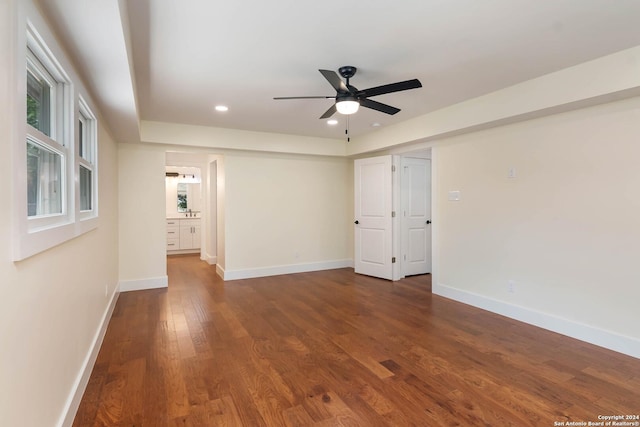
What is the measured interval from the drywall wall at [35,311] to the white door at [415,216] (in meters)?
4.50

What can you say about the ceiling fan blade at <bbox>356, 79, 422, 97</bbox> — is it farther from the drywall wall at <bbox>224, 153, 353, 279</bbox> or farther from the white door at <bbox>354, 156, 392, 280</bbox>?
the drywall wall at <bbox>224, 153, 353, 279</bbox>

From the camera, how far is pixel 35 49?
1600mm

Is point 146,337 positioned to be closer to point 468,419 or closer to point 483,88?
point 468,419

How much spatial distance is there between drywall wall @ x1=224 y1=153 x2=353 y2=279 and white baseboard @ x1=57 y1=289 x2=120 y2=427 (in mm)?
2490

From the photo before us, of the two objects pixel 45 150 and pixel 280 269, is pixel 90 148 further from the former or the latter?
pixel 280 269

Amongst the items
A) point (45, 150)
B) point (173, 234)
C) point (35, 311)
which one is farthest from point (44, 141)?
point (173, 234)

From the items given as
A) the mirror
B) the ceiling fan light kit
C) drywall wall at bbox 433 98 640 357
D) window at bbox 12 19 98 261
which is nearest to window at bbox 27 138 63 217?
window at bbox 12 19 98 261

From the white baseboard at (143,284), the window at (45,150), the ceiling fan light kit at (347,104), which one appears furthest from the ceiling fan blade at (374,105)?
the white baseboard at (143,284)

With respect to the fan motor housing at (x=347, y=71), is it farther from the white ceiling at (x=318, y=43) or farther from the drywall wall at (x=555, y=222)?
the drywall wall at (x=555, y=222)

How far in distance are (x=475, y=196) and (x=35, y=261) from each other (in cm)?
420

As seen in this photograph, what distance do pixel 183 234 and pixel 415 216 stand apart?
5748 mm

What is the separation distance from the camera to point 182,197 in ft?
29.1

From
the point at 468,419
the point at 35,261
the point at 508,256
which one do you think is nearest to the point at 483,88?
the point at 508,256

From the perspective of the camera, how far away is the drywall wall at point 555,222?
286cm
